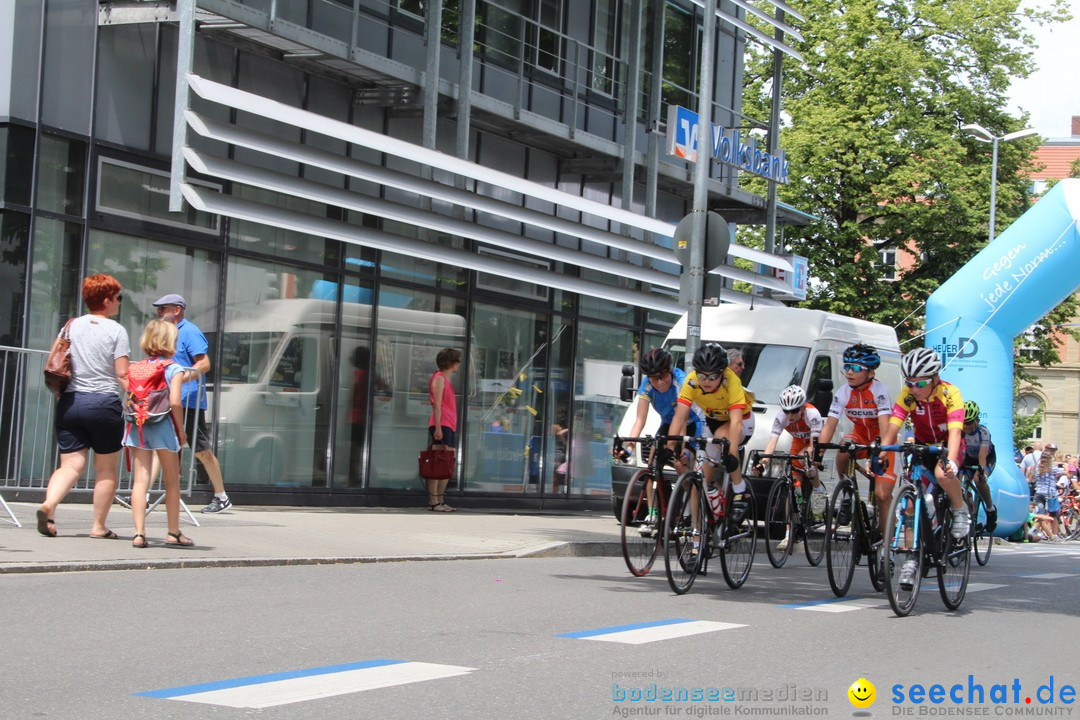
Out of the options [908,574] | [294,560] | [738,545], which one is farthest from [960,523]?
[294,560]

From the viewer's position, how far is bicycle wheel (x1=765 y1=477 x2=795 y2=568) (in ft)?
42.9

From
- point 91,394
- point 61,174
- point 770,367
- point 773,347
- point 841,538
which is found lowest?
point 841,538

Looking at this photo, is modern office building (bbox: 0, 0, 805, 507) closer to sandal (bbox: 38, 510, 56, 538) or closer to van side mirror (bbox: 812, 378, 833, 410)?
sandal (bbox: 38, 510, 56, 538)

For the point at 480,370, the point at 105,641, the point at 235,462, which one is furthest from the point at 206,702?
the point at 480,370

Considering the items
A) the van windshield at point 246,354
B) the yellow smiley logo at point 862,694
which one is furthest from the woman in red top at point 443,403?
the yellow smiley logo at point 862,694

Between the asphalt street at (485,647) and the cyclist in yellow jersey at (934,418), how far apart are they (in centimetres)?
73

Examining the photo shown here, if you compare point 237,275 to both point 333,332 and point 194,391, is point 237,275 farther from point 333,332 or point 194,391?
point 194,391

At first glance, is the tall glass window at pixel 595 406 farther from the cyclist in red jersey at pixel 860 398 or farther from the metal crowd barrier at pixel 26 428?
the cyclist in red jersey at pixel 860 398

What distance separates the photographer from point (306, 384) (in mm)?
18266

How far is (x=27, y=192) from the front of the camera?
14883mm

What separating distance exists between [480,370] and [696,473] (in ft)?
36.0

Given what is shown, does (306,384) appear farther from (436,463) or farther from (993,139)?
(993,139)

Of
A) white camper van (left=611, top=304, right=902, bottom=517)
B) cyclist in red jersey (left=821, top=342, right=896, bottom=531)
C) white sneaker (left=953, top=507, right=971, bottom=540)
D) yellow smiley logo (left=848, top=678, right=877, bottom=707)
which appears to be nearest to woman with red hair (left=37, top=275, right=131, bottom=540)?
cyclist in red jersey (left=821, top=342, right=896, bottom=531)

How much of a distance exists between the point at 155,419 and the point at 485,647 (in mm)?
4579
